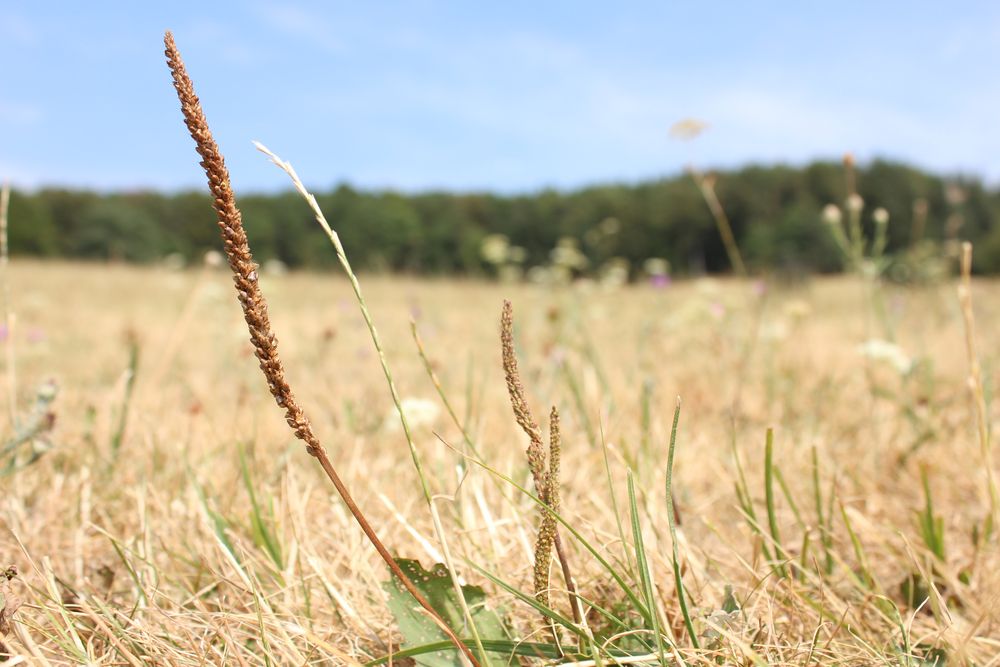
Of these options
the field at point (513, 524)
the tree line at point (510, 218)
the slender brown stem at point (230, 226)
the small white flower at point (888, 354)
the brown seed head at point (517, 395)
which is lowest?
the field at point (513, 524)

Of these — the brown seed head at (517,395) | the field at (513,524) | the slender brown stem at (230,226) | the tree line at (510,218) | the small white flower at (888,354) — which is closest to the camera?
the slender brown stem at (230,226)

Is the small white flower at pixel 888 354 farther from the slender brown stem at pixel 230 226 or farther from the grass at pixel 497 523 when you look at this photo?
the slender brown stem at pixel 230 226

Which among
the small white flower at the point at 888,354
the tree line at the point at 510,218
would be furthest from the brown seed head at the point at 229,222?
the tree line at the point at 510,218

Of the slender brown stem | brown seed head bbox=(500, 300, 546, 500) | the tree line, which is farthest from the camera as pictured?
the tree line

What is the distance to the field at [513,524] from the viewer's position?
76 cm

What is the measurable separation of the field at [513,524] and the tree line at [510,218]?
2349cm

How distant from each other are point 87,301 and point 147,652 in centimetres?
917

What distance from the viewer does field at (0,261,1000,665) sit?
76 cm

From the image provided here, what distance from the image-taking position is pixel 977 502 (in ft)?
4.64

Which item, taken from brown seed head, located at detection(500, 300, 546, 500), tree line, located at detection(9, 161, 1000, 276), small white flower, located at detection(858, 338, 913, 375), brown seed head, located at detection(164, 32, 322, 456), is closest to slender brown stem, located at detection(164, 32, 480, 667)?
brown seed head, located at detection(164, 32, 322, 456)

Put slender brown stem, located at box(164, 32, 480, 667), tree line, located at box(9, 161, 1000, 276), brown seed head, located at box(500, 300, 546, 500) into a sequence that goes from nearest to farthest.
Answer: slender brown stem, located at box(164, 32, 480, 667)
brown seed head, located at box(500, 300, 546, 500)
tree line, located at box(9, 161, 1000, 276)

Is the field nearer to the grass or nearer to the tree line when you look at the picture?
the grass

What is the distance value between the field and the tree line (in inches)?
925

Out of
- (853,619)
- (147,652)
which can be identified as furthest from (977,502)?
(147,652)
